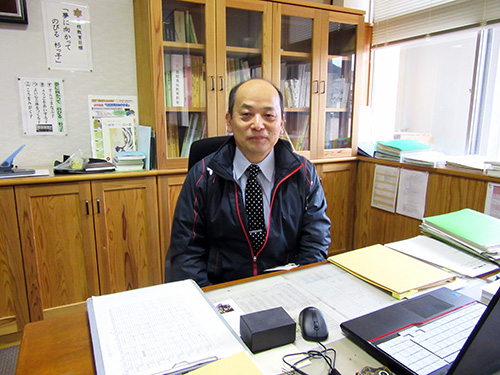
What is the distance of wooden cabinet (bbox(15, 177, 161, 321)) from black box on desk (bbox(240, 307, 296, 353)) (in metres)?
1.55

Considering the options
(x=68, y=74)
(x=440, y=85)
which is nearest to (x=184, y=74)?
(x=68, y=74)

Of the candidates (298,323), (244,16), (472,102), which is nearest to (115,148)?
(244,16)

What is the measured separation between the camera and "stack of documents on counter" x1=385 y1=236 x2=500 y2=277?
Result: 3.75 ft

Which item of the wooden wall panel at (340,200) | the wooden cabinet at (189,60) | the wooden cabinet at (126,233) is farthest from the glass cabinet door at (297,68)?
the wooden cabinet at (126,233)

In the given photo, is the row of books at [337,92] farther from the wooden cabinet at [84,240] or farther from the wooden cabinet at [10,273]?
the wooden cabinet at [10,273]

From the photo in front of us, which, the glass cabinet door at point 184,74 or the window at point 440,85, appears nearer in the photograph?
the glass cabinet door at point 184,74

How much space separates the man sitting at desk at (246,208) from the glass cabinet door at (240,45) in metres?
0.95

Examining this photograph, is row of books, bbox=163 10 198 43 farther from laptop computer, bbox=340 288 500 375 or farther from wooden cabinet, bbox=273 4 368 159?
laptop computer, bbox=340 288 500 375

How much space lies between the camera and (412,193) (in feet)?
7.87

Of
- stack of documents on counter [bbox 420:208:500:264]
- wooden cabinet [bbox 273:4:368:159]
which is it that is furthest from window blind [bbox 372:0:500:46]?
stack of documents on counter [bbox 420:208:500:264]

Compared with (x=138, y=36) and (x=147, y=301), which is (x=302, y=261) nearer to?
(x=147, y=301)

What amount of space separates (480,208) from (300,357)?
5.74 ft

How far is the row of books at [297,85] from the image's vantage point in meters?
2.58

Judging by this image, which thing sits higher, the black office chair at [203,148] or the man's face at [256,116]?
the man's face at [256,116]
